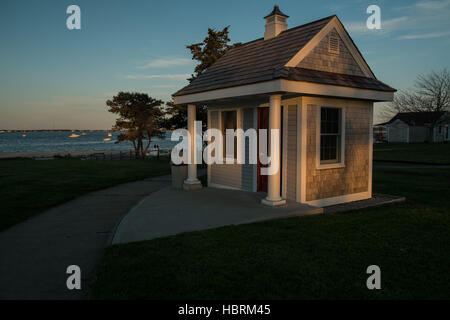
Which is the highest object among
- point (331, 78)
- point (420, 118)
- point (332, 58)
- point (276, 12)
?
point (276, 12)

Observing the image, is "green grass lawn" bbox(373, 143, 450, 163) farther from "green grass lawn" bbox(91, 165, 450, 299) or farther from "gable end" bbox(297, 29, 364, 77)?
"green grass lawn" bbox(91, 165, 450, 299)

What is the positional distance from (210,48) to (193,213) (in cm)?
1934

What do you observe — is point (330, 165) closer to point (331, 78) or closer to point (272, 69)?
point (331, 78)

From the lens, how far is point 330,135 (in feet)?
30.6

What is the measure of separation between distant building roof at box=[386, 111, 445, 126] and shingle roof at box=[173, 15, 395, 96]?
1723 inches

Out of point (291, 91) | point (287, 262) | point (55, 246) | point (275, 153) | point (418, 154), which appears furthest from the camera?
point (418, 154)

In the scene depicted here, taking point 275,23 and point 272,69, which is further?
point 275,23

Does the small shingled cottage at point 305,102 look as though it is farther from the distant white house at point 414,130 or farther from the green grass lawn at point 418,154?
the distant white house at point 414,130

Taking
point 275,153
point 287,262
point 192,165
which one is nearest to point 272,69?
point 275,153

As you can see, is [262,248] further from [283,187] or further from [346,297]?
[283,187]

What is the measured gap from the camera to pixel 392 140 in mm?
57875
